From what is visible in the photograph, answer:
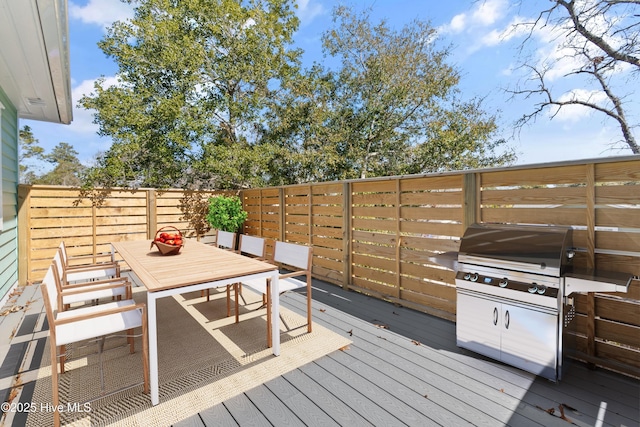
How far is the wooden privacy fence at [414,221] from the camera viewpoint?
2123 millimetres

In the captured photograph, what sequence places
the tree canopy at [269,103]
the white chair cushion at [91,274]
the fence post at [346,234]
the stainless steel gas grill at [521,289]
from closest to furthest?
the stainless steel gas grill at [521,289], the white chair cushion at [91,274], the fence post at [346,234], the tree canopy at [269,103]

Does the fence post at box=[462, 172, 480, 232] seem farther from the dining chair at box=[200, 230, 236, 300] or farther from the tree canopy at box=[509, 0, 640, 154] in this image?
the tree canopy at box=[509, 0, 640, 154]

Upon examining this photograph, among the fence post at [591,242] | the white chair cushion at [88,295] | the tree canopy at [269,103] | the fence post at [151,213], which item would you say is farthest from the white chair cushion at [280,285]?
the tree canopy at [269,103]

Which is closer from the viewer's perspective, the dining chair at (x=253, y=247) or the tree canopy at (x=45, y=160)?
the dining chair at (x=253, y=247)

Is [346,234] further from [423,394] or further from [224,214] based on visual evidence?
[224,214]

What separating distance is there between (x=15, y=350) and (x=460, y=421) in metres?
3.51

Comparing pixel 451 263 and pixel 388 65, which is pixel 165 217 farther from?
pixel 388 65

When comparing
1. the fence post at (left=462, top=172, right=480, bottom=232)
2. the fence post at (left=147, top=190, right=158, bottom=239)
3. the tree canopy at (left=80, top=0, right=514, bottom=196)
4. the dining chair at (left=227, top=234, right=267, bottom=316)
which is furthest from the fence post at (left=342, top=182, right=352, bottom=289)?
the tree canopy at (left=80, top=0, right=514, bottom=196)

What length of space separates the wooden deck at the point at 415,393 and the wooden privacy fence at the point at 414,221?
528mm

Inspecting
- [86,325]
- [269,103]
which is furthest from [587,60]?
[86,325]

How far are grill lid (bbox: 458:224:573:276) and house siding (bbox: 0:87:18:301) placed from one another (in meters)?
5.18

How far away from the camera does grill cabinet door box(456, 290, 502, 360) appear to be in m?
2.26

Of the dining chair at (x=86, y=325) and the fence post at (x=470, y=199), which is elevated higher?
the fence post at (x=470, y=199)

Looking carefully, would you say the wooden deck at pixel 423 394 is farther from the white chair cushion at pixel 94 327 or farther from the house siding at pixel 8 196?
the house siding at pixel 8 196
